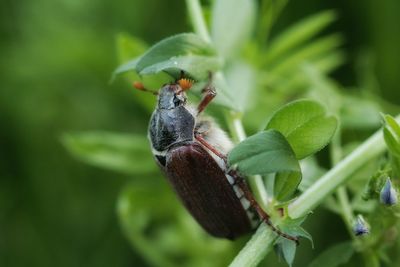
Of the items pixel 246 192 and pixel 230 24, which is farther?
pixel 230 24

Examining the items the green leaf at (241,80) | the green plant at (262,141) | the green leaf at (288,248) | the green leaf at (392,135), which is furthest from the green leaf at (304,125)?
the green leaf at (241,80)

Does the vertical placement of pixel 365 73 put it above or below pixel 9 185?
below

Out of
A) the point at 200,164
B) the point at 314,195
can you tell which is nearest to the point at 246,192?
the point at 200,164

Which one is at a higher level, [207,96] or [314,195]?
[207,96]

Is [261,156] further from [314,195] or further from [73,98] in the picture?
[73,98]

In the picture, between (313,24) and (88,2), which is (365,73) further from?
(88,2)

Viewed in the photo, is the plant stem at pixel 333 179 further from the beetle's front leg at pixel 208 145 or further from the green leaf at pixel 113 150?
the green leaf at pixel 113 150

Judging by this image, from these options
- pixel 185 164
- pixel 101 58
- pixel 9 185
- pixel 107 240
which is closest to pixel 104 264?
pixel 107 240
